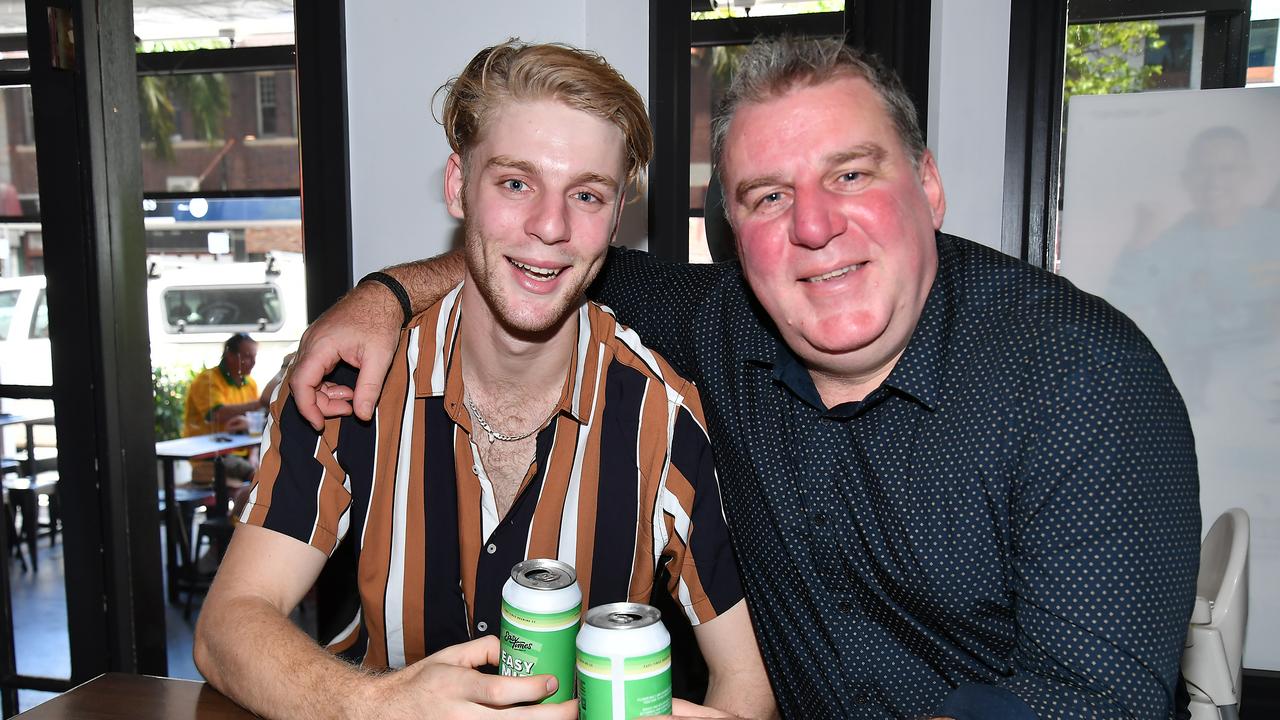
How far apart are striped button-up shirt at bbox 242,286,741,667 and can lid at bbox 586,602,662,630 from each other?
53 cm

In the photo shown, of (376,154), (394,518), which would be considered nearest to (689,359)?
(394,518)

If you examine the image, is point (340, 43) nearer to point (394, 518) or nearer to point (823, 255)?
point (394, 518)

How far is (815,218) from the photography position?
4.09 ft

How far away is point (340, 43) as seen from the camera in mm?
2182

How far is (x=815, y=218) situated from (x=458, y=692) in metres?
0.79

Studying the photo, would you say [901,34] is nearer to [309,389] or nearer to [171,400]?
[309,389]

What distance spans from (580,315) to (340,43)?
1.09 meters

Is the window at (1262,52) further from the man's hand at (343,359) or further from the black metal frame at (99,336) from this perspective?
the black metal frame at (99,336)

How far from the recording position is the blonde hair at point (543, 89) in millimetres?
1477

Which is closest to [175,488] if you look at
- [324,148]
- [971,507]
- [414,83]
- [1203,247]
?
[324,148]

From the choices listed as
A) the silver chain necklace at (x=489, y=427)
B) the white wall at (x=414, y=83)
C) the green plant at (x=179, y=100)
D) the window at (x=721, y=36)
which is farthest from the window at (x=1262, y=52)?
the green plant at (x=179, y=100)

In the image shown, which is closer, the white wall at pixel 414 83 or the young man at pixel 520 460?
the young man at pixel 520 460

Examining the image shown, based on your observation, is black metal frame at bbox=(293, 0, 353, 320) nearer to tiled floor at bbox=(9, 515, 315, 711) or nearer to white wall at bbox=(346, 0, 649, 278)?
white wall at bbox=(346, 0, 649, 278)

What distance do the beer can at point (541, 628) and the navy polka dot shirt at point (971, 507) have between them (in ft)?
1.55
